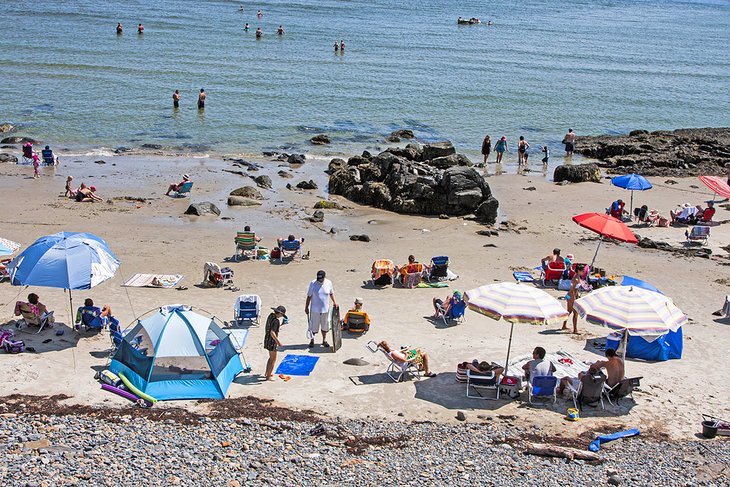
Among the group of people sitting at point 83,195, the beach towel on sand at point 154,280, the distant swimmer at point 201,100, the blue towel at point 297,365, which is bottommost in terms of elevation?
the blue towel at point 297,365

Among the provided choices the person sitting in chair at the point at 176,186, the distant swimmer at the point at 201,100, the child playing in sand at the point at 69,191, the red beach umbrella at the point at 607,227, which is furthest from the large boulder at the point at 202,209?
the distant swimmer at the point at 201,100

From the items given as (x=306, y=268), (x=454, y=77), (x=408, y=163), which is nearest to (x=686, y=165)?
(x=408, y=163)

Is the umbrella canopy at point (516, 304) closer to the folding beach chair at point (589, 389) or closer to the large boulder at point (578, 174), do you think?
the folding beach chair at point (589, 389)

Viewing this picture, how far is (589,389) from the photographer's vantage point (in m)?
12.9

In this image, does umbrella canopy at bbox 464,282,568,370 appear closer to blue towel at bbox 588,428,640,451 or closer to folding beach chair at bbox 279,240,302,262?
blue towel at bbox 588,428,640,451

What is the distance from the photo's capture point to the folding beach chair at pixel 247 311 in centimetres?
1591

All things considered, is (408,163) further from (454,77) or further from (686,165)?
(454,77)

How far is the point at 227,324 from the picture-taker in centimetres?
1600

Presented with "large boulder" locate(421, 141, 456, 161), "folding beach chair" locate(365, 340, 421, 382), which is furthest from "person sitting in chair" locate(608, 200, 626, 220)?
"folding beach chair" locate(365, 340, 421, 382)

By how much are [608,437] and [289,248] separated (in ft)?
36.5

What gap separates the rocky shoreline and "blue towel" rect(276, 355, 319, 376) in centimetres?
155

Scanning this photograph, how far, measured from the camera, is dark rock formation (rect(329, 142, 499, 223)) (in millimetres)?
26938

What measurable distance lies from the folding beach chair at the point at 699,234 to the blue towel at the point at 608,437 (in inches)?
523

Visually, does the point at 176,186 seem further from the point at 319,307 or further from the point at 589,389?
the point at 589,389
